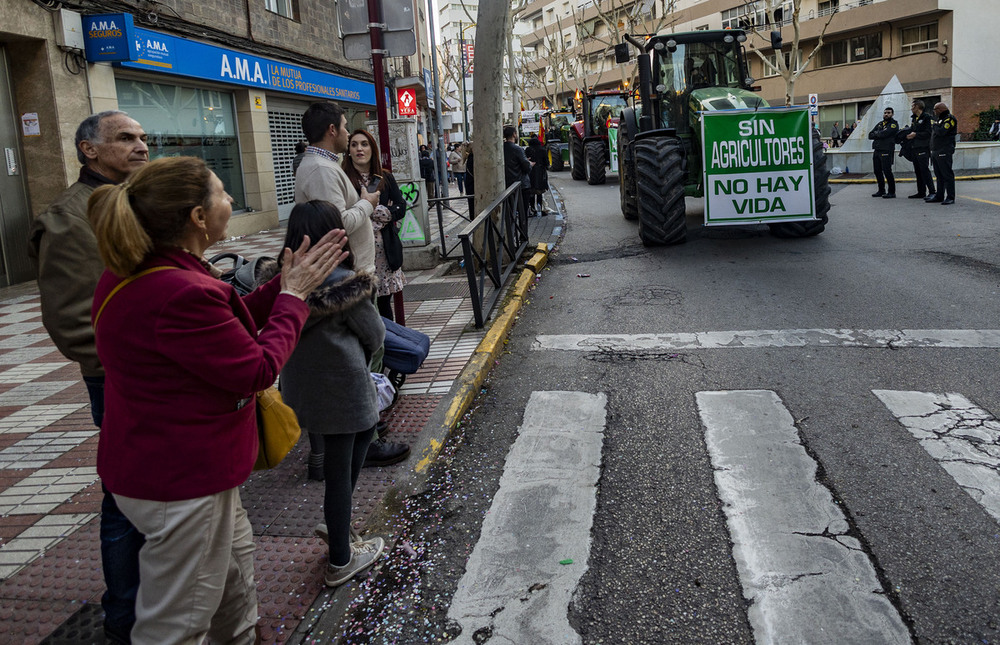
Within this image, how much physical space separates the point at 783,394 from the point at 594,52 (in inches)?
2594

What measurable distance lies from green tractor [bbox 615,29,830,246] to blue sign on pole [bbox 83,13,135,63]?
23.8ft

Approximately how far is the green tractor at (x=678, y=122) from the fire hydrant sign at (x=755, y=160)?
0.24 m

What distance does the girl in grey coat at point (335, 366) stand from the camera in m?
2.85

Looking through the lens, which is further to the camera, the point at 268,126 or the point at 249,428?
the point at 268,126

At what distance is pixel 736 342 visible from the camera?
20.3ft

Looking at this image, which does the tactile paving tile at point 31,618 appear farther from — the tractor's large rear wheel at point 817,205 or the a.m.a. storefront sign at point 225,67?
the a.m.a. storefront sign at point 225,67

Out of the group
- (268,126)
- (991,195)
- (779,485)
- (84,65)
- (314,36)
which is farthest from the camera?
(314,36)

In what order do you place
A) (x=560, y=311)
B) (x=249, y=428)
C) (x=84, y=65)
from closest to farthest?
(x=249, y=428) → (x=560, y=311) → (x=84, y=65)

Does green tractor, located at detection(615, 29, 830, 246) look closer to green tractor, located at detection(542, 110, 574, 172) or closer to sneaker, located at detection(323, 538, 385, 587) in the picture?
sneaker, located at detection(323, 538, 385, 587)

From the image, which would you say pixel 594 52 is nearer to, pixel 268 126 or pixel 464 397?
pixel 268 126

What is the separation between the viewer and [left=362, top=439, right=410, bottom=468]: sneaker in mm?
4211

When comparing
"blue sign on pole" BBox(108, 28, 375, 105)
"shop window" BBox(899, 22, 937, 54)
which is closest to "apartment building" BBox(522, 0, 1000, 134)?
"shop window" BBox(899, 22, 937, 54)

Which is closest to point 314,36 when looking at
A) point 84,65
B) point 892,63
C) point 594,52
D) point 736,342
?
point 84,65

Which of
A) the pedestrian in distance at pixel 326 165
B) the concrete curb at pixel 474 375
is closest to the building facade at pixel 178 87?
the concrete curb at pixel 474 375
